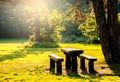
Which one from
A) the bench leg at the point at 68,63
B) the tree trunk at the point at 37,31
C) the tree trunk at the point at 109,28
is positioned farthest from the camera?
the tree trunk at the point at 37,31

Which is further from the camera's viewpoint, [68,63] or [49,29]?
[49,29]

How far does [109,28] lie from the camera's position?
1880cm

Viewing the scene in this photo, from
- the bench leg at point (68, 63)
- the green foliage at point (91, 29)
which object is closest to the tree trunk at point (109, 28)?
the bench leg at point (68, 63)

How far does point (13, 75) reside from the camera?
50.3ft

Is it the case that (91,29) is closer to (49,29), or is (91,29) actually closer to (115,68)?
(49,29)

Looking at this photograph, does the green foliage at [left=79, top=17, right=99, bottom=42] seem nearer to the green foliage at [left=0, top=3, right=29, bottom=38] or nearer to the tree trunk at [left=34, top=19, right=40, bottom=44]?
the tree trunk at [left=34, top=19, right=40, bottom=44]

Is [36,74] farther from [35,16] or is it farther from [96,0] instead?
[35,16]

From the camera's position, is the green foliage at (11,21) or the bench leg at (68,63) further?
the green foliage at (11,21)

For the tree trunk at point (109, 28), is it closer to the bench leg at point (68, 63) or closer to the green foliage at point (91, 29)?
the bench leg at point (68, 63)

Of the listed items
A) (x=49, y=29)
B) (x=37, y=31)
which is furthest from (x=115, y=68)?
(x=49, y=29)

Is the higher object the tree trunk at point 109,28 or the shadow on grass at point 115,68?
the tree trunk at point 109,28

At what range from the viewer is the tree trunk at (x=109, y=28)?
18.5 meters

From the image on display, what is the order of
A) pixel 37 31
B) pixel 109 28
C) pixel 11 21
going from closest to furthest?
pixel 109 28 → pixel 37 31 → pixel 11 21

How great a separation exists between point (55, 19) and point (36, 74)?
31637 mm
